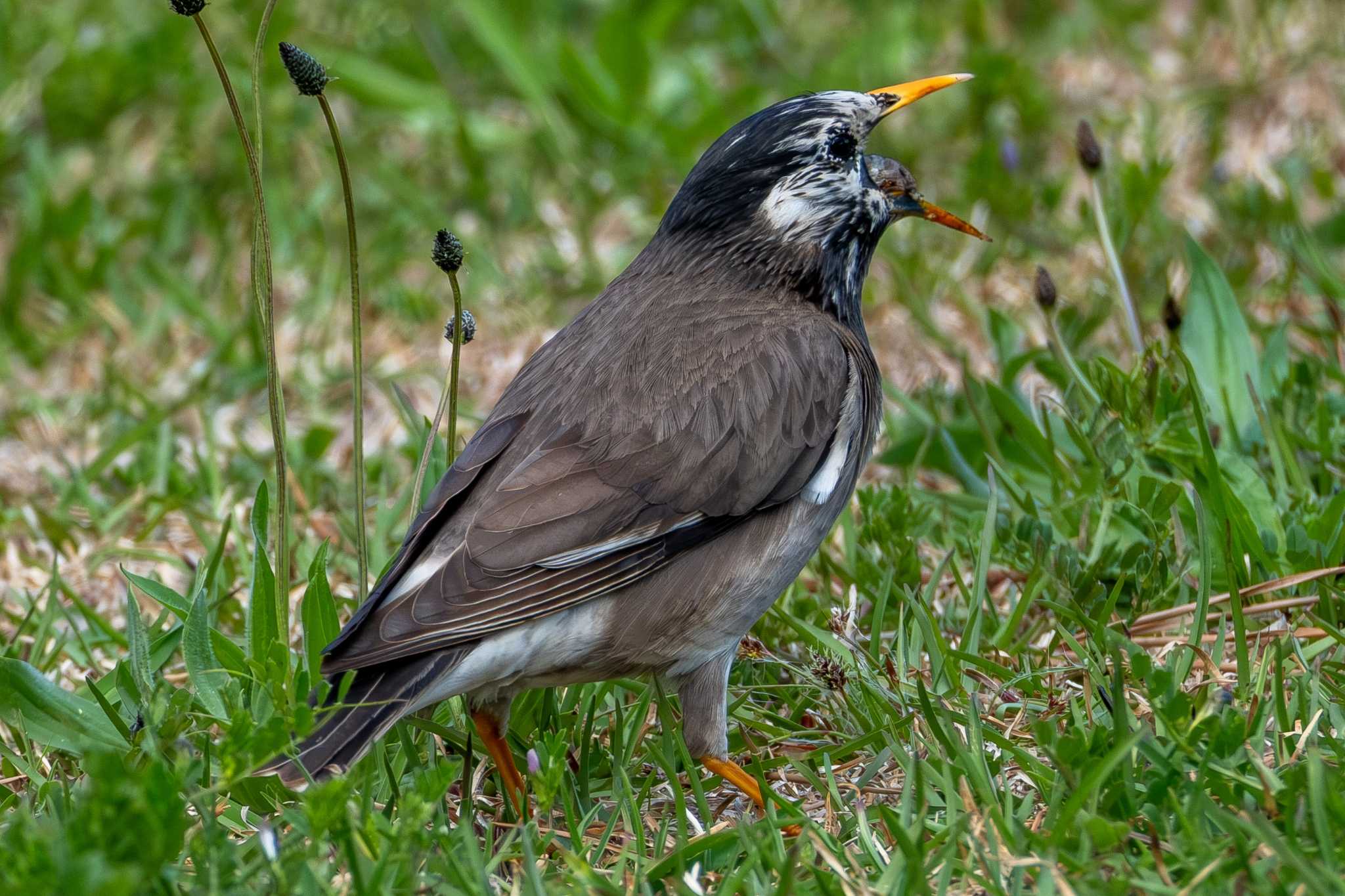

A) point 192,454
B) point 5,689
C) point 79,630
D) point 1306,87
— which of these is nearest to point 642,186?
point 192,454

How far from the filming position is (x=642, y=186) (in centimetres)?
734

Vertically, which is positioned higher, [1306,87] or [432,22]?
[432,22]

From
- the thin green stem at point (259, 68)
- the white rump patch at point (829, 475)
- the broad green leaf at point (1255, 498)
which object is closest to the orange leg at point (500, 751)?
the white rump patch at point (829, 475)

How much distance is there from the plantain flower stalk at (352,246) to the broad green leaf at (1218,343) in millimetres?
2613

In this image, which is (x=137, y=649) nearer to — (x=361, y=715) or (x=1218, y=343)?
(x=361, y=715)

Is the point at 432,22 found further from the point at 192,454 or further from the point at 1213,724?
the point at 1213,724

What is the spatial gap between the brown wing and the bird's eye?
53 cm

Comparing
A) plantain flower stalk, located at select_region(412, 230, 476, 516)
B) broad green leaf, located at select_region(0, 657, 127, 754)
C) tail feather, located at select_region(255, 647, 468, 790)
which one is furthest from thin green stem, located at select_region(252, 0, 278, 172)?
broad green leaf, located at select_region(0, 657, 127, 754)

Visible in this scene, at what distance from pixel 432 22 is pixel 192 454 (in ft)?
12.7

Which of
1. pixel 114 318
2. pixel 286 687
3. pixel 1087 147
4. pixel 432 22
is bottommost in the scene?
pixel 286 687

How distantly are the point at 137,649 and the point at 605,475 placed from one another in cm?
115

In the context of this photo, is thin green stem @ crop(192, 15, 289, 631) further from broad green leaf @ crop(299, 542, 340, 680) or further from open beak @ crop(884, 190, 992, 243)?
open beak @ crop(884, 190, 992, 243)

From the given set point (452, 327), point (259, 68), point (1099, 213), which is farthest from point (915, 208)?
point (259, 68)

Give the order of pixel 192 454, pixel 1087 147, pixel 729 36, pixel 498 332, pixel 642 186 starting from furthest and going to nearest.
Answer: pixel 729 36 → pixel 642 186 → pixel 498 332 → pixel 192 454 → pixel 1087 147
